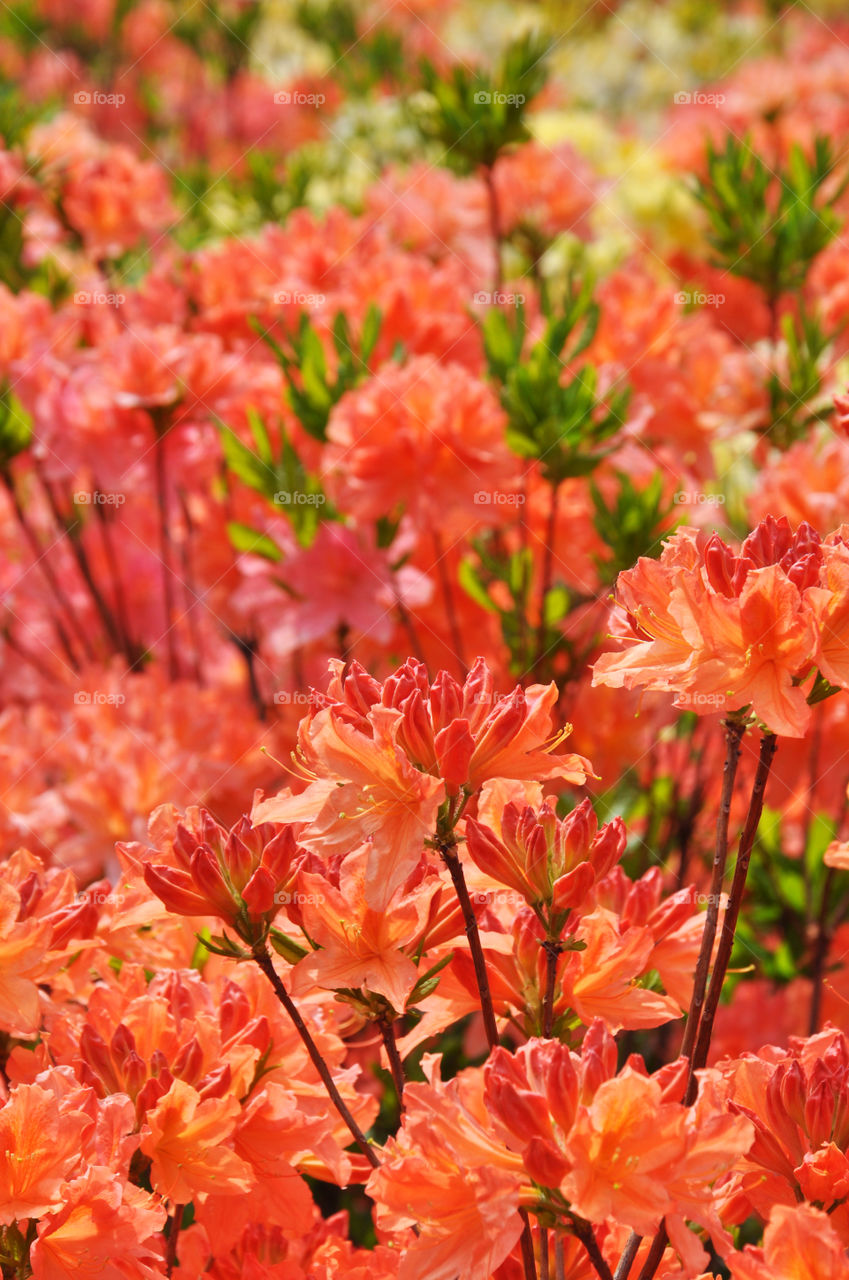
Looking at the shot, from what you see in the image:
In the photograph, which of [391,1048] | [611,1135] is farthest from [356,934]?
[611,1135]

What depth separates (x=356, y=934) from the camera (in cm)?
85

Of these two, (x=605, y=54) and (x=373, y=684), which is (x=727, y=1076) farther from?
(x=605, y=54)

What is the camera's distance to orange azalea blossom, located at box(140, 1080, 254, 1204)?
2.83 feet

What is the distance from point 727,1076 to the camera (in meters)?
0.87

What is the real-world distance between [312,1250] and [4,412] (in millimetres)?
1416

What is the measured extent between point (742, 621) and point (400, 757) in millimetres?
223

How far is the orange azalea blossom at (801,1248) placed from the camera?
26.8 inches

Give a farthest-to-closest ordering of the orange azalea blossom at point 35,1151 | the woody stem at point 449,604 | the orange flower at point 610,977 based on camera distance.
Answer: the woody stem at point 449,604
the orange flower at point 610,977
the orange azalea blossom at point 35,1151

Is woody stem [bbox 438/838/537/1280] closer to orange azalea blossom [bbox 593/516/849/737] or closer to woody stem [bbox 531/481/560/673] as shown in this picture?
orange azalea blossom [bbox 593/516/849/737]

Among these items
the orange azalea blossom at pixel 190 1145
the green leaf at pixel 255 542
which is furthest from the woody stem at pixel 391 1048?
the green leaf at pixel 255 542

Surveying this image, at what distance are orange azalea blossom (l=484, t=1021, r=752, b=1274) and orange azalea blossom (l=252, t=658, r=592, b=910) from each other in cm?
15

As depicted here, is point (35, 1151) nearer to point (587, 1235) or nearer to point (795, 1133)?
point (587, 1235)

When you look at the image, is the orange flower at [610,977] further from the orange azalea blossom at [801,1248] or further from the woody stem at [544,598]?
the woody stem at [544,598]

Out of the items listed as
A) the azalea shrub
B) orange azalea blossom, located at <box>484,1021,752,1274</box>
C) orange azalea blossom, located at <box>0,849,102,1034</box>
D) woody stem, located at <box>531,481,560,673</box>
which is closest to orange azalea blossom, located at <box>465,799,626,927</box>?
the azalea shrub
